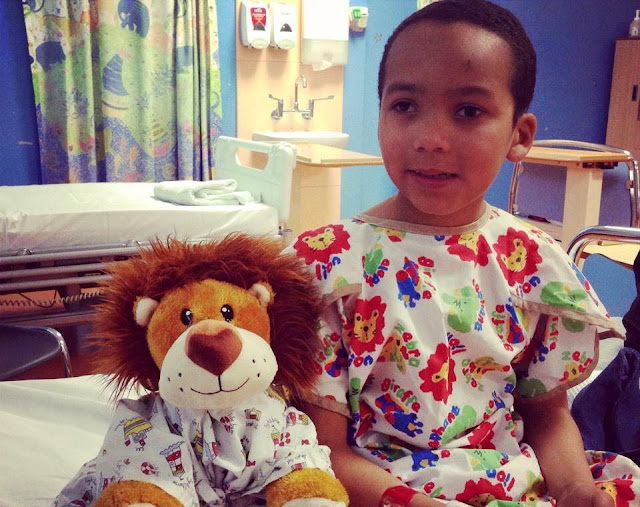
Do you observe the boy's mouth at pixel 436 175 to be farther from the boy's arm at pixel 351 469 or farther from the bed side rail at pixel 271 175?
the bed side rail at pixel 271 175

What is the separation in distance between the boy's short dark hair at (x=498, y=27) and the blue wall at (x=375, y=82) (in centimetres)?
291

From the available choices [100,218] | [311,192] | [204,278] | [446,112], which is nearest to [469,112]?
[446,112]

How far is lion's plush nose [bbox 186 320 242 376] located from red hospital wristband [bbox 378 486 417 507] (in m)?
0.26

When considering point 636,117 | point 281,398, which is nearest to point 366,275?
point 281,398

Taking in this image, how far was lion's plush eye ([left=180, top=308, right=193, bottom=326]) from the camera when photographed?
2.07 ft

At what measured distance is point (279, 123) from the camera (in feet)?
15.4

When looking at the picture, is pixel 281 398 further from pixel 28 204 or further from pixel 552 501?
pixel 28 204

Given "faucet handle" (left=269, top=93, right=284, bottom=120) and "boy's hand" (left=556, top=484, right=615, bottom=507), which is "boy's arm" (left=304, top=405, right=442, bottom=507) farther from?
"faucet handle" (left=269, top=93, right=284, bottom=120)

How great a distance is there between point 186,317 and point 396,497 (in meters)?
0.32

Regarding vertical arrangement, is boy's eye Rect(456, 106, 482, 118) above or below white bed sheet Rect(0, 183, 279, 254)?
above

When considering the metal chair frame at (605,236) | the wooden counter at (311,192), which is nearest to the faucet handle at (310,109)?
the wooden counter at (311,192)

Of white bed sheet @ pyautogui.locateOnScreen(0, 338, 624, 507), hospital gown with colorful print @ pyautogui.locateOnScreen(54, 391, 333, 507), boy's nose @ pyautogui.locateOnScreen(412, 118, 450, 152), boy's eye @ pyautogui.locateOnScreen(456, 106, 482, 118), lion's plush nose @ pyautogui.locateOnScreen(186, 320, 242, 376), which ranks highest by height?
boy's eye @ pyautogui.locateOnScreen(456, 106, 482, 118)

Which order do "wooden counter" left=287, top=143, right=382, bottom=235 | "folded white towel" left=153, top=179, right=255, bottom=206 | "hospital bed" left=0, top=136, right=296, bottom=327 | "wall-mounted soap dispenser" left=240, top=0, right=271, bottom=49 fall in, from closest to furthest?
1. "hospital bed" left=0, top=136, right=296, bottom=327
2. "folded white towel" left=153, top=179, right=255, bottom=206
3. "wooden counter" left=287, top=143, right=382, bottom=235
4. "wall-mounted soap dispenser" left=240, top=0, right=271, bottom=49

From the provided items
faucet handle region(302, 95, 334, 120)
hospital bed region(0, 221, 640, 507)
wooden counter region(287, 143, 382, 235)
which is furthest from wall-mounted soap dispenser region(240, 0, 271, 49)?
hospital bed region(0, 221, 640, 507)
